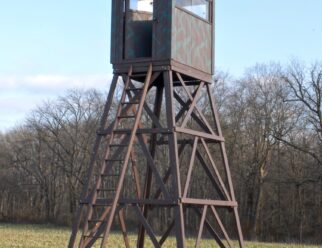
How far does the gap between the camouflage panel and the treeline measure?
34.3 meters

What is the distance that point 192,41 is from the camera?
661 inches

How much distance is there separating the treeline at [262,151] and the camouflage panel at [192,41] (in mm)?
34251

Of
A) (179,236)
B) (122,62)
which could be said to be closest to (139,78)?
(122,62)

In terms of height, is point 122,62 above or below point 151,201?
above

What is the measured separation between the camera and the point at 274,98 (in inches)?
2231

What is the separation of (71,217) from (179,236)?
50.6 m

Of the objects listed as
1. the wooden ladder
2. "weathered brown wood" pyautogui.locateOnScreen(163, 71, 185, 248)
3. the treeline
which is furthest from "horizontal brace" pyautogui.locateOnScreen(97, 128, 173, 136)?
the treeline

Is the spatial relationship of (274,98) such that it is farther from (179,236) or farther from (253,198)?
(179,236)

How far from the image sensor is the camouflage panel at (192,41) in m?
16.2

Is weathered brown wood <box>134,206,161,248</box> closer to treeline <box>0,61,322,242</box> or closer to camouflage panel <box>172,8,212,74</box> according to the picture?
camouflage panel <box>172,8,212,74</box>

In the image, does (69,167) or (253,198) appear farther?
(69,167)

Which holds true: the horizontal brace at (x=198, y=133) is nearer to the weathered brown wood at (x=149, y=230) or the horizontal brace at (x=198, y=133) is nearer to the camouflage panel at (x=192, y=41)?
the camouflage panel at (x=192, y=41)

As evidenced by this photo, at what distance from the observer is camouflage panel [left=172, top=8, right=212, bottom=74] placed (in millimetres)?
16156

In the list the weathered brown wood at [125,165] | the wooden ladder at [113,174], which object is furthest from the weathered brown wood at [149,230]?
the weathered brown wood at [125,165]
